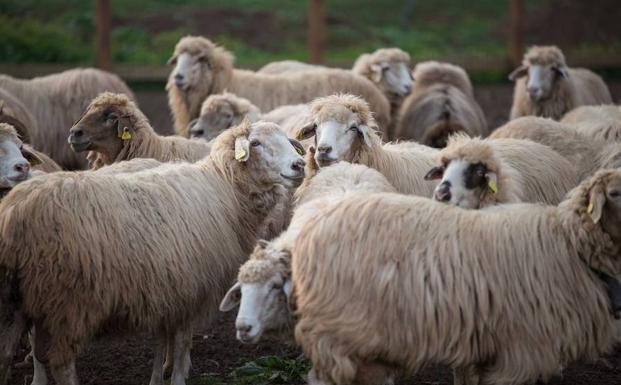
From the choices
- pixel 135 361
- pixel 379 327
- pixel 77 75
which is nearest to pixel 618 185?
pixel 379 327

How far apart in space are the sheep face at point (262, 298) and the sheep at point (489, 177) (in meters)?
1.24

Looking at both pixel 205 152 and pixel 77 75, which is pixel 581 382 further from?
pixel 77 75

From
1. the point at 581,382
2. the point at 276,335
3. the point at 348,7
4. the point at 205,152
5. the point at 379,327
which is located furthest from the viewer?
the point at 348,7

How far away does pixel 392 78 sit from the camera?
40.5 feet

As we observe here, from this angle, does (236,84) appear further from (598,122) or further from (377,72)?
(598,122)

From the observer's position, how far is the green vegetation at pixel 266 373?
266 inches

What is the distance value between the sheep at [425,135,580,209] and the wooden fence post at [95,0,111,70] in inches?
348

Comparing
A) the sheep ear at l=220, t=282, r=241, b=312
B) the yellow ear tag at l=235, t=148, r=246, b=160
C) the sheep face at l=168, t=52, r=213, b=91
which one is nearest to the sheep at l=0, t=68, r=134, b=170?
the sheep face at l=168, t=52, r=213, b=91

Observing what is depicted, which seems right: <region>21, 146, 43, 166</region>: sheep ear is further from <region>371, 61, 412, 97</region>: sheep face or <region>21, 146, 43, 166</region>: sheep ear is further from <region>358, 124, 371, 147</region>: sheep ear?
<region>371, 61, 412, 97</region>: sheep face

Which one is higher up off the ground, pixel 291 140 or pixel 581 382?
pixel 291 140

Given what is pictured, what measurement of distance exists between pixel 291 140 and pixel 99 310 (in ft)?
6.74

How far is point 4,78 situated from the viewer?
11.3 meters

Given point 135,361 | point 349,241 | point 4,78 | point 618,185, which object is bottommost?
point 135,361

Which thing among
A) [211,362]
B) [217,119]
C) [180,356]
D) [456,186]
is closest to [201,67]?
[217,119]
